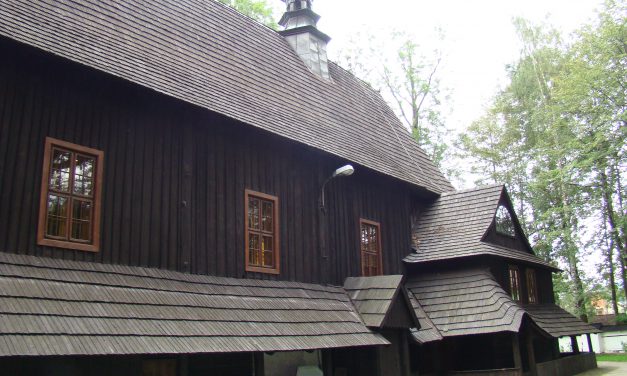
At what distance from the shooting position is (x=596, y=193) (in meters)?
28.9

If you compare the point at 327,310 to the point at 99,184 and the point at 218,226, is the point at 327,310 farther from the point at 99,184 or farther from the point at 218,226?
the point at 99,184

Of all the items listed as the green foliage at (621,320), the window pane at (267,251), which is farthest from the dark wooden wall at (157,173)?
the green foliage at (621,320)

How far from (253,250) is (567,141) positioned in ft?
69.1

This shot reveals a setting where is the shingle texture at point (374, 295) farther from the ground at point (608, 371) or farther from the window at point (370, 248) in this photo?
the ground at point (608, 371)

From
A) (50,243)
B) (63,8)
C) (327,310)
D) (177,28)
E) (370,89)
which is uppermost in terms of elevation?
(370,89)

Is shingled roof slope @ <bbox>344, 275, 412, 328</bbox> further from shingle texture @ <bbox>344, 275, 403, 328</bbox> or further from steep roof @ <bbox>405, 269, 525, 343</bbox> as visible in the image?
steep roof @ <bbox>405, 269, 525, 343</bbox>

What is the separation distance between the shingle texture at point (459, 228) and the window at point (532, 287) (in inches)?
19.2

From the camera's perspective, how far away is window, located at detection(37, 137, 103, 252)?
863cm

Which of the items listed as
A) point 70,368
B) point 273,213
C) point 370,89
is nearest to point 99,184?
point 70,368

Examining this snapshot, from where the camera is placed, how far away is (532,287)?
64.2ft

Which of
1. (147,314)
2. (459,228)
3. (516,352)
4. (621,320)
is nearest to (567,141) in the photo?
(621,320)

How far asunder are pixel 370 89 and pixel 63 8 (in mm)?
12501

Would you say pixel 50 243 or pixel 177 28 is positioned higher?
pixel 177 28

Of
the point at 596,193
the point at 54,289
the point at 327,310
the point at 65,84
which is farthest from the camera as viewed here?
the point at 596,193
